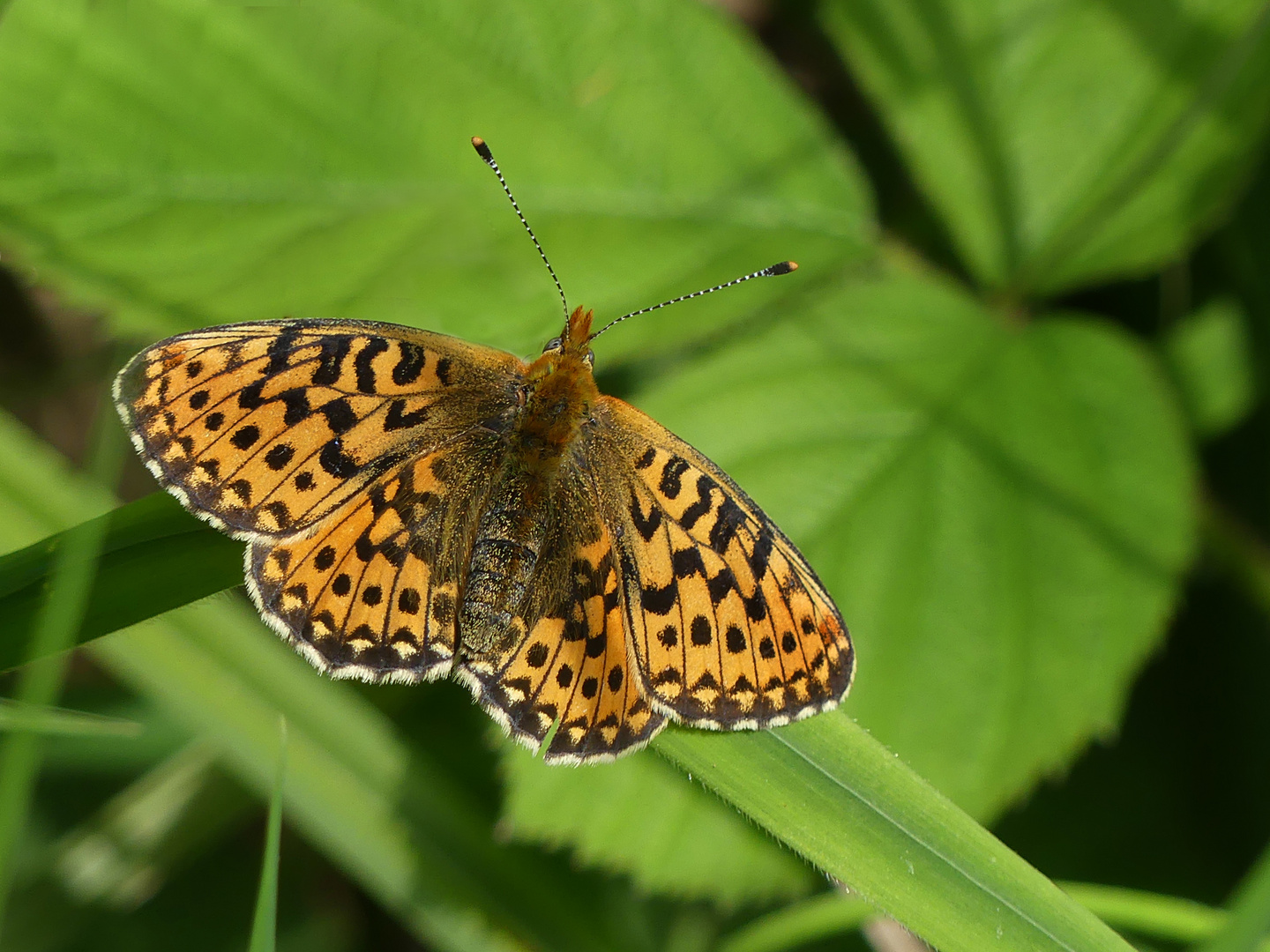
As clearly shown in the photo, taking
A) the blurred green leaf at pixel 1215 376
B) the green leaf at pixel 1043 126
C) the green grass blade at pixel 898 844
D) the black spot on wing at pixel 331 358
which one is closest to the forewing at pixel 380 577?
the black spot on wing at pixel 331 358

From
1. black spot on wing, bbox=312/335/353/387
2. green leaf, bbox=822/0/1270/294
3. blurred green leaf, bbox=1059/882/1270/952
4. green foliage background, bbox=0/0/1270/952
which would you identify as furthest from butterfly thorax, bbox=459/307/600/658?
green leaf, bbox=822/0/1270/294

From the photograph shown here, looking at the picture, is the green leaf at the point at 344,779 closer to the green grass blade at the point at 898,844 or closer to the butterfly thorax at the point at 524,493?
the butterfly thorax at the point at 524,493

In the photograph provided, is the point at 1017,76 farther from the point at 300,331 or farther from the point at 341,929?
the point at 341,929

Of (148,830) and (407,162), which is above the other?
(407,162)

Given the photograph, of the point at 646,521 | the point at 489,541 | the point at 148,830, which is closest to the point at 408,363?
the point at 489,541

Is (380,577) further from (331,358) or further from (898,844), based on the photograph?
(898,844)
